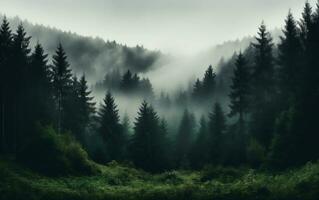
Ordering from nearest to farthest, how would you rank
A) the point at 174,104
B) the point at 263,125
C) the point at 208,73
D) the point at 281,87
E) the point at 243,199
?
the point at 243,199
the point at 263,125
the point at 281,87
the point at 208,73
the point at 174,104

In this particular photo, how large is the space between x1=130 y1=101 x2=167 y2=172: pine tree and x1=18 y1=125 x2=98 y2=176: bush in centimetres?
1521

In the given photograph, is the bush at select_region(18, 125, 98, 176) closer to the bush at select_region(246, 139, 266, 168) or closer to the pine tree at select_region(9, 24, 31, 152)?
the pine tree at select_region(9, 24, 31, 152)

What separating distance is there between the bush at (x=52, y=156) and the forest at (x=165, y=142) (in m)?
0.11

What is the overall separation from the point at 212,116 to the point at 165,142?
334 inches

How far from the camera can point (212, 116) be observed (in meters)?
76.9

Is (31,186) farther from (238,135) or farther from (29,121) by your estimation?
(238,135)

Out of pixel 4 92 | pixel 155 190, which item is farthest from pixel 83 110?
pixel 155 190

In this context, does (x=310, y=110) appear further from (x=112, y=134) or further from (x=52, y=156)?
(x=112, y=134)

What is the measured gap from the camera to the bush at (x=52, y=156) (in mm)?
50281

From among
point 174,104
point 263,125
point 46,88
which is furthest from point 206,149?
point 174,104

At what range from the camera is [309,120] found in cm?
4597

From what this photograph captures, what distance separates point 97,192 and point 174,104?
102119mm

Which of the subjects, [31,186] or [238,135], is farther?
[238,135]

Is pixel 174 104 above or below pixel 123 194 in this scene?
above
